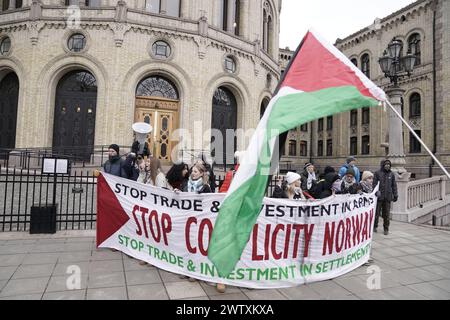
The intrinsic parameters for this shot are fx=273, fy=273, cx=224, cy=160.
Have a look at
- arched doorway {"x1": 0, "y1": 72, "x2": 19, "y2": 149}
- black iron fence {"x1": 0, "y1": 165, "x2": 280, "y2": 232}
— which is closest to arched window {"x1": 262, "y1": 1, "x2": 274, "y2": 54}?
black iron fence {"x1": 0, "y1": 165, "x2": 280, "y2": 232}

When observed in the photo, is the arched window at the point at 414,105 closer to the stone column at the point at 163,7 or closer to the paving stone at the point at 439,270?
the stone column at the point at 163,7

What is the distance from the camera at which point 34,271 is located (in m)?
4.29

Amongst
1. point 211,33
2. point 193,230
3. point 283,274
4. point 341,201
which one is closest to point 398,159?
point 341,201

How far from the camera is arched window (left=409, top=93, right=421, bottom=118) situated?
84.5 feet

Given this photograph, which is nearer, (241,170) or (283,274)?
(241,170)

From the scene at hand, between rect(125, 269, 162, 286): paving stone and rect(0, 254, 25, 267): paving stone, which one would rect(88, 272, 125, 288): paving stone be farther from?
rect(0, 254, 25, 267): paving stone

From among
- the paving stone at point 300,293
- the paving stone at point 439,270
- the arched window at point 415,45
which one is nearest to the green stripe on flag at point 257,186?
the paving stone at point 300,293

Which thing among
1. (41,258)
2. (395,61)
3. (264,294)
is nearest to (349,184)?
(264,294)

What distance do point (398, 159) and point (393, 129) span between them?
1.18 m

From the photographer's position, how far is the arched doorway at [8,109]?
17734mm

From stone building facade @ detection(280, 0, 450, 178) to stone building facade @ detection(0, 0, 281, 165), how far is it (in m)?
14.2

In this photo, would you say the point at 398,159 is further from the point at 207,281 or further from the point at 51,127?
the point at 51,127

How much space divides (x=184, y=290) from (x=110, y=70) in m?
15.6
